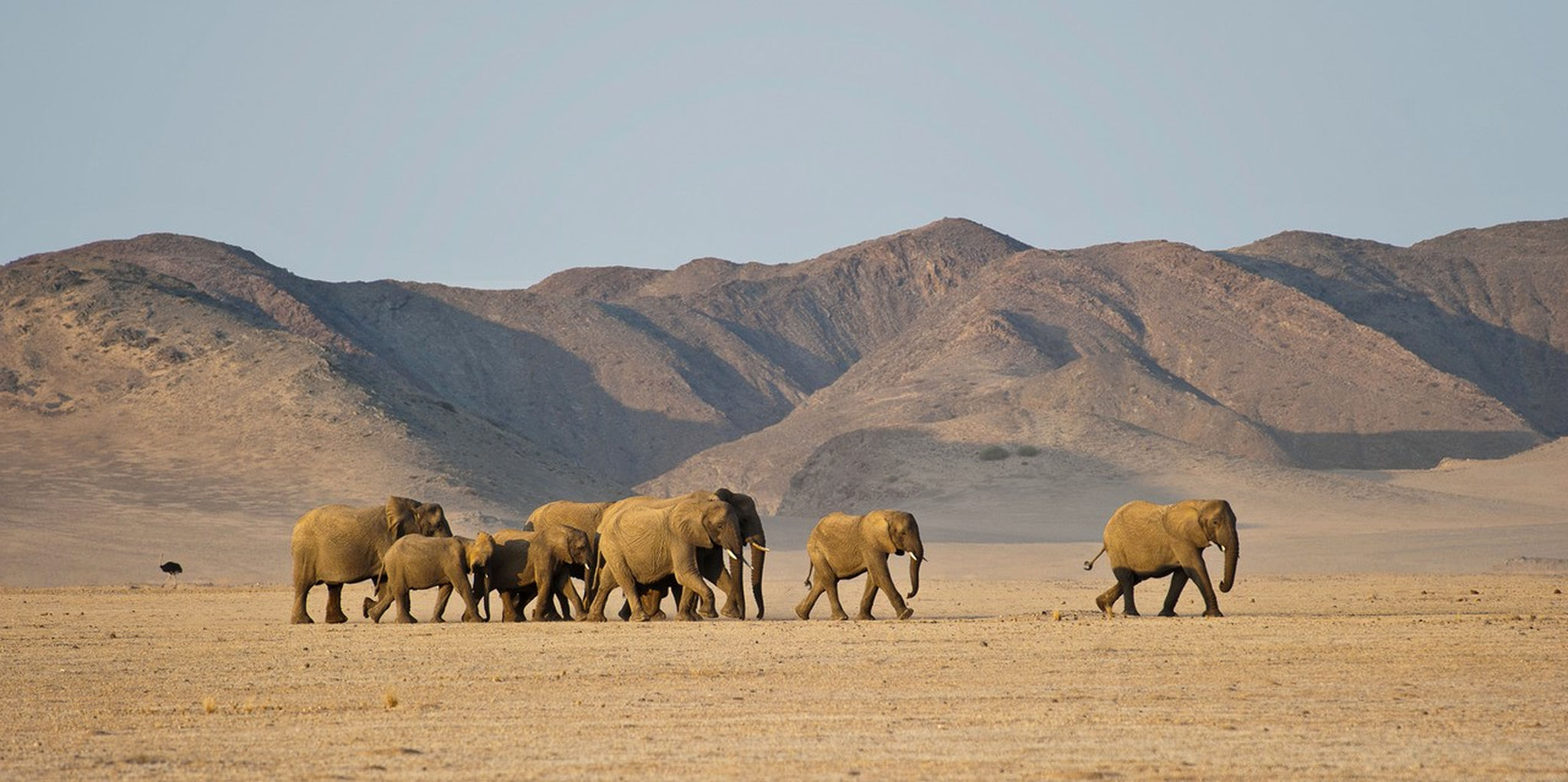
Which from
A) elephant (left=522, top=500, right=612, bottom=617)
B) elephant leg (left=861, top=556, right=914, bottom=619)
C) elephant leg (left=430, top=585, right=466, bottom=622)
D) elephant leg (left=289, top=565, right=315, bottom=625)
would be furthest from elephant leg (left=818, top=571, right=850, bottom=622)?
elephant leg (left=289, top=565, right=315, bottom=625)

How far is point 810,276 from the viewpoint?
197875mm

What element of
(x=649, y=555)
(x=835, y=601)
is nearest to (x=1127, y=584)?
(x=835, y=601)

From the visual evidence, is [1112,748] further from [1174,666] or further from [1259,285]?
[1259,285]

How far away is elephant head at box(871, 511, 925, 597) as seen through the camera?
28984 millimetres

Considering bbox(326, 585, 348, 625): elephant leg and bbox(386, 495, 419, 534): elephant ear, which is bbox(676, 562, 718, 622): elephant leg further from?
bbox(326, 585, 348, 625): elephant leg

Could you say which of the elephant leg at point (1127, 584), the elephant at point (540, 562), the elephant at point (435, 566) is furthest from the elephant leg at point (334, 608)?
the elephant leg at point (1127, 584)

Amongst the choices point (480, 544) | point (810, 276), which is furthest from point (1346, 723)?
point (810, 276)

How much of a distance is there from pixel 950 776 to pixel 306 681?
9.46 m

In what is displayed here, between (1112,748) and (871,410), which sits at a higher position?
(871,410)

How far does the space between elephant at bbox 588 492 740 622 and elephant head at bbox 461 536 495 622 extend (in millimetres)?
1805

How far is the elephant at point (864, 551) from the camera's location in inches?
1146

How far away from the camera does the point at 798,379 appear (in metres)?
178

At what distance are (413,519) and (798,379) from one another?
14712cm

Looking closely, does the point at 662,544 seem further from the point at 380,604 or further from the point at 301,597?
the point at 301,597
